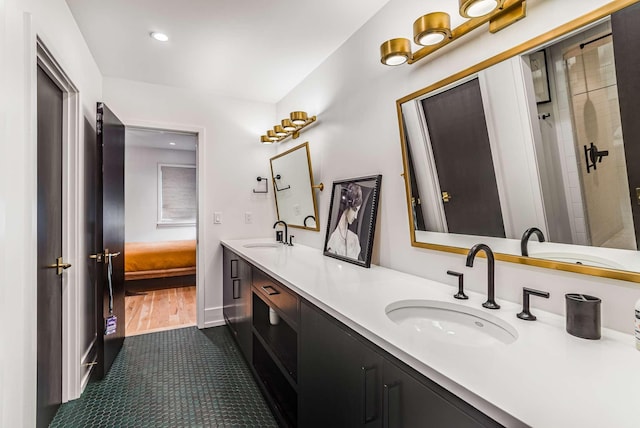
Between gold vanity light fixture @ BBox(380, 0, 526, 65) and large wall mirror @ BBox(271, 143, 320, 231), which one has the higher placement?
gold vanity light fixture @ BBox(380, 0, 526, 65)

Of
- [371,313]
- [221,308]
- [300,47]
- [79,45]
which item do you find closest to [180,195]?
[221,308]

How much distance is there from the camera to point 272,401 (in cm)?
184

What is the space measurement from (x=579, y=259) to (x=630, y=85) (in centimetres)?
52

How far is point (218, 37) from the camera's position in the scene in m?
2.21

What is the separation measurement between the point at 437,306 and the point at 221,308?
→ 261 cm

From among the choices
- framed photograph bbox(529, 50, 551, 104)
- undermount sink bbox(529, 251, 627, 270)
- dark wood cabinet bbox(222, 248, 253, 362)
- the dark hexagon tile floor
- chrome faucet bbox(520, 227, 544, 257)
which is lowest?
the dark hexagon tile floor

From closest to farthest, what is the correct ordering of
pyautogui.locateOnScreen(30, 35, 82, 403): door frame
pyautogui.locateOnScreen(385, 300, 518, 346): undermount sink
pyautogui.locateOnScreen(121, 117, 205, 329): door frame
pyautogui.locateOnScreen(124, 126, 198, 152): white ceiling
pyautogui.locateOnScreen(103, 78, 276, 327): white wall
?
1. pyautogui.locateOnScreen(385, 300, 518, 346): undermount sink
2. pyautogui.locateOnScreen(30, 35, 82, 403): door frame
3. pyautogui.locateOnScreen(103, 78, 276, 327): white wall
4. pyautogui.locateOnScreen(121, 117, 205, 329): door frame
5. pyautogui.locateOnScreen(124, 126, 198, 152): white ceiling

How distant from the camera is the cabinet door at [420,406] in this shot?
2.17ft

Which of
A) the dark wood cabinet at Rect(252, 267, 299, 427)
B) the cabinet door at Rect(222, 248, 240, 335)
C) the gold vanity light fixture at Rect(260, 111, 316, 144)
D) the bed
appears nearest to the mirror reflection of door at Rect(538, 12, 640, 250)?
the dark wood cabinet at Rect(252, 267, 299, 427)

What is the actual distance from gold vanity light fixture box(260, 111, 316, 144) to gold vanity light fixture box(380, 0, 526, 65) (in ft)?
3.82

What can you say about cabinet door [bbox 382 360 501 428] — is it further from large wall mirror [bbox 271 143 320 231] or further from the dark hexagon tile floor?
large wall mirror [bbox 271 143 320 231]

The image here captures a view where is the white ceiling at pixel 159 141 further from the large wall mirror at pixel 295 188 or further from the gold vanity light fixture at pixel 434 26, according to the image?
the gold vanity light fixture at pixel 434 26

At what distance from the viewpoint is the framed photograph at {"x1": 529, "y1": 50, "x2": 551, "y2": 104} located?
3.42 ft

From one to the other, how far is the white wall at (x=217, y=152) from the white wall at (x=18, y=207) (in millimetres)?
1504
